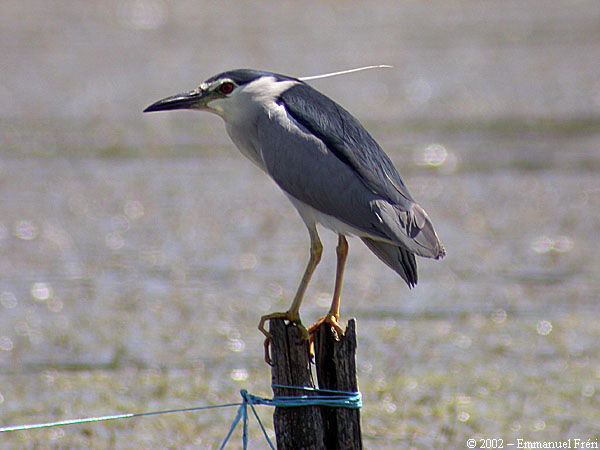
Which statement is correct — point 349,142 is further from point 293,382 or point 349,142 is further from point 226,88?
point 293,382

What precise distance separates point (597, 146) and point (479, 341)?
355cm

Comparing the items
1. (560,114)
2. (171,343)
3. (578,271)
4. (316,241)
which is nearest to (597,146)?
(560,114)

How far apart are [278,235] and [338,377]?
12.2ft

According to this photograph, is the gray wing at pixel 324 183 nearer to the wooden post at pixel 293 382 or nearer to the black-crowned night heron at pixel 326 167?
the black-crowned night heron at pixel 326 167

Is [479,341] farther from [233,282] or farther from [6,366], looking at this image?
[6,366]

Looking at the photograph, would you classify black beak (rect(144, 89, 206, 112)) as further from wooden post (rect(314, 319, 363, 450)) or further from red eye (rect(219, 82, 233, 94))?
wooden post (rect(314, 319, 363, 450))

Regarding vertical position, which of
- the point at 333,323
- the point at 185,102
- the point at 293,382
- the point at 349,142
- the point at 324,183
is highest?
the point at 185,102

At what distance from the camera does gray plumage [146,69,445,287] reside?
295 centimetres

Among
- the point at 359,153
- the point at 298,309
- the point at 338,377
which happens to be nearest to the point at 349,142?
the point at 359,153

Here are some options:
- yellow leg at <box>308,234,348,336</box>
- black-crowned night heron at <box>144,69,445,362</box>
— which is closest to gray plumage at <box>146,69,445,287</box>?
black-crowned night heron at <box>144,69,445,362</box>

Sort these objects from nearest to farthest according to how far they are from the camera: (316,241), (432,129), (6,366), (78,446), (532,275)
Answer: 1. (316,241)
2. (78,446)
3. (6,366)
4. (532,275)
5. (432,129)

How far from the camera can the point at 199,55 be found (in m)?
10.8

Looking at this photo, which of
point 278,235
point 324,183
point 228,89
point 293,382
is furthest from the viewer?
point 278,235

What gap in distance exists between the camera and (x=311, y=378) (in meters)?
2.84
